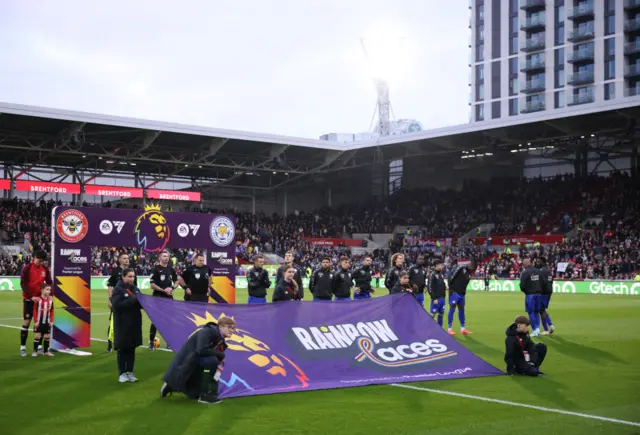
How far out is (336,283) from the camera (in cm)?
1777

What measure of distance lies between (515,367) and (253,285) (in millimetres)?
6341

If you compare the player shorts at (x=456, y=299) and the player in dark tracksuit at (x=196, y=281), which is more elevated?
the player in dark tracksuit at (x=196, y=281)

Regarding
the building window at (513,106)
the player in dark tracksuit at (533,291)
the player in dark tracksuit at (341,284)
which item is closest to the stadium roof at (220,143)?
the player in dark tracksuit at (533,291)

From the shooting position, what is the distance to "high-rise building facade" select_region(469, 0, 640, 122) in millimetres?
82812

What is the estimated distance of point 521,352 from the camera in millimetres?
12523

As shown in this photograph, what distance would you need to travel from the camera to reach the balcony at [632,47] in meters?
81.6

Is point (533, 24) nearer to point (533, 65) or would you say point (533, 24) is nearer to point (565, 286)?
point (533, 65)

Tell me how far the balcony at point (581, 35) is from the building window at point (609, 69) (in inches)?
138

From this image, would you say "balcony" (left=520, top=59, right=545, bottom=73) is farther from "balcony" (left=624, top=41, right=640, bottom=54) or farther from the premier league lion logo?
Answer: the premier league lion logo

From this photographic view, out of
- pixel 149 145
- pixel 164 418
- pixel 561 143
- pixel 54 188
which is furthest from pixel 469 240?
pixel 164 418

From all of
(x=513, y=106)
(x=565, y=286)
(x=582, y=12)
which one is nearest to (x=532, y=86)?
(x=513, y=106)

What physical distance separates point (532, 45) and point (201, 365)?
3400 inches

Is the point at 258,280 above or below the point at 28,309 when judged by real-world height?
above

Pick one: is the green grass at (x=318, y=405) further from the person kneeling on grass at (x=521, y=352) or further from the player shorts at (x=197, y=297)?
the player shorts at (x=197, y=297)
